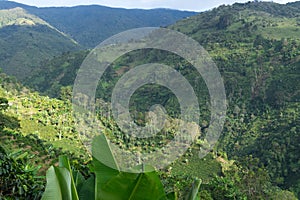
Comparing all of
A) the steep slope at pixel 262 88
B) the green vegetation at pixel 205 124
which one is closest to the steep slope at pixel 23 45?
the green vegetation at pixel 205 124

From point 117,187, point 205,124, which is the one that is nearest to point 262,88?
point 205,124

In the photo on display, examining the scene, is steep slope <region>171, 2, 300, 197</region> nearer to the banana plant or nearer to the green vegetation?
the green vegetation

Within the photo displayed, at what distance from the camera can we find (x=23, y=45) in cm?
9750

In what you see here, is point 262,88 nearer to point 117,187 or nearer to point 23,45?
point 117,187

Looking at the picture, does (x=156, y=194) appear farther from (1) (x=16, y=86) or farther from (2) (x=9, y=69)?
(2) (x=9, y=69)

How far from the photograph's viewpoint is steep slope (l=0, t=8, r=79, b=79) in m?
81.8

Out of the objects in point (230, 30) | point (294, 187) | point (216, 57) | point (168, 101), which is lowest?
point (294, 187)

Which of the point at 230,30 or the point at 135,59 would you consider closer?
the point at 230,30

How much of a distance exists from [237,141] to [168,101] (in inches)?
419

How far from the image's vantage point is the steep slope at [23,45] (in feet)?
268

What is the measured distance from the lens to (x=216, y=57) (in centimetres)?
4822

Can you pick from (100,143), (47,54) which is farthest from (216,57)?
(47,54)

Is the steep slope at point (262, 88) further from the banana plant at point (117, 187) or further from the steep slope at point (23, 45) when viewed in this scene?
the steep slope at point (23, 45)

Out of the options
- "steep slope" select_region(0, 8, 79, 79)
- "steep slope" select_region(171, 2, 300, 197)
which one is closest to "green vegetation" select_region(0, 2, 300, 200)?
"steep slope" select_region(171, 2, 300, 197)
